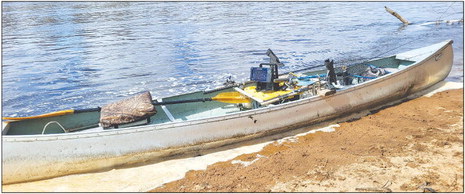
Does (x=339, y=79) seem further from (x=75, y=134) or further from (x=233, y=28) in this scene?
(x=233, y=28)

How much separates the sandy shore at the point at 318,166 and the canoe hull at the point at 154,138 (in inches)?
9.0

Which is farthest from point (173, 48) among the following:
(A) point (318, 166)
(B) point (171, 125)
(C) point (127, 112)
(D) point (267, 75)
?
(A) point (318, 166)

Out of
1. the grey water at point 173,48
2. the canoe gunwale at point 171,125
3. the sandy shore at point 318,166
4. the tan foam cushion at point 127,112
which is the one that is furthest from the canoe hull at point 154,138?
the grey water at point 173,48

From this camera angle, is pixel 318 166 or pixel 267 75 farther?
pixel 267 75

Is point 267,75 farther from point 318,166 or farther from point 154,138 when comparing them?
point 154,138

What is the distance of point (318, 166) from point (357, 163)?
783mm

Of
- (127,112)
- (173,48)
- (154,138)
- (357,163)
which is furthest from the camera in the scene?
(173,48)

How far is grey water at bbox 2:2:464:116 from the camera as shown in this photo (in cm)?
1501

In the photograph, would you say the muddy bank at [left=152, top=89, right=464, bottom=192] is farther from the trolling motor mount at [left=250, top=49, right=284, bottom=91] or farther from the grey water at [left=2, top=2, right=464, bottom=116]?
the grey water at [left=2, top=2, right=464, bottom=116]

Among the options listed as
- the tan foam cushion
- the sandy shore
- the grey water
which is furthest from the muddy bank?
the grey water

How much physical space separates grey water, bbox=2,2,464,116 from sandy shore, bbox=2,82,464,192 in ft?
11.6

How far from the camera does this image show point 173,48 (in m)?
22.2

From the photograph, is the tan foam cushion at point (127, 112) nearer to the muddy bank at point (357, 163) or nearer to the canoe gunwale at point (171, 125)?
the canoe gunwale at point (171, 125)

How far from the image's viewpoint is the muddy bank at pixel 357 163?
6.98m
